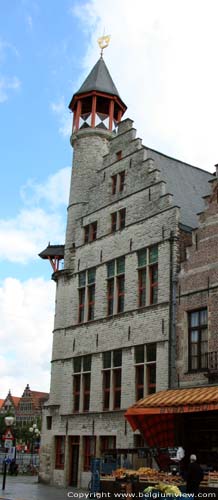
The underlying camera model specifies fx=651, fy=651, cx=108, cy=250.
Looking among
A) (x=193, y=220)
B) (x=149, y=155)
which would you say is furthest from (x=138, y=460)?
(x=149, y=155)

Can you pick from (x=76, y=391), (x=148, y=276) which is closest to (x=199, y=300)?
(x=148, y=276)

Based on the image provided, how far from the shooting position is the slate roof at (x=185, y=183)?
25.7m

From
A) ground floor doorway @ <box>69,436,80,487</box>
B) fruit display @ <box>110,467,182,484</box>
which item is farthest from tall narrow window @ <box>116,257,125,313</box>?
fruit display @ <box>110,467,182,484</box>

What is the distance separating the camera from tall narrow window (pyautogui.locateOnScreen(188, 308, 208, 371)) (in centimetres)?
2125

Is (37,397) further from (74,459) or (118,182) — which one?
(118,182)

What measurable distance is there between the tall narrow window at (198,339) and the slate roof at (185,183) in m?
4.17

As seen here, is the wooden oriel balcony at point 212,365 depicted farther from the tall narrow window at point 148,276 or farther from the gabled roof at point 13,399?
the gabled roof at point 13,399

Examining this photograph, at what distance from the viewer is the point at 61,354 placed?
2922cm

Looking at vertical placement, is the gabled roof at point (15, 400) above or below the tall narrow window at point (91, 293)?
above

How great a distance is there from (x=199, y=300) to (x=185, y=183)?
7902 mm

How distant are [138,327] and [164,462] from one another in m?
5.51

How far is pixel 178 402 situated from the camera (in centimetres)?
1902

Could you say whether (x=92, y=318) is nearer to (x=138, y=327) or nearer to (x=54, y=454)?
(x=138, y=327)

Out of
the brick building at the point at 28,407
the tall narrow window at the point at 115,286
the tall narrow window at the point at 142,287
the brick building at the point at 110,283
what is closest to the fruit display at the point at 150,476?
the brick building at the point at 110,283
